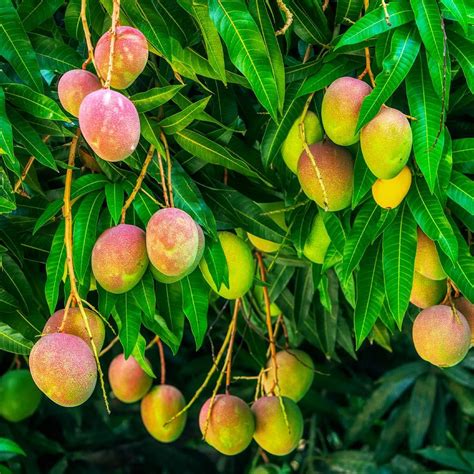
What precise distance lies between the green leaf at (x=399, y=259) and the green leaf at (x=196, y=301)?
0.88 feet

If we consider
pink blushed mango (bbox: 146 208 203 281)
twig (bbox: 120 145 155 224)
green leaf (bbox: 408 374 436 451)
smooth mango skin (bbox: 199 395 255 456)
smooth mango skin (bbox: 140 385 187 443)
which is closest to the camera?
pink blushed mango (bbox: 146 208 203 281)

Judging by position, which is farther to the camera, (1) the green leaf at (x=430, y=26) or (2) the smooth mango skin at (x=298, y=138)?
(2) the smooth mango skin at (x=298, y=138)

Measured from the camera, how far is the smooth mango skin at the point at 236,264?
5.34 feet

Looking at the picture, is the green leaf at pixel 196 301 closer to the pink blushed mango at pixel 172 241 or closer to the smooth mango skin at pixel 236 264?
the smooth mango skin at pixel 236 264

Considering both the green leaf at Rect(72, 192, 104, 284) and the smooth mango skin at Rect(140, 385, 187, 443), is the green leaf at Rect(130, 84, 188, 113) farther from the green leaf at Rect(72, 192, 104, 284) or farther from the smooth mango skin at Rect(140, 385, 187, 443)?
the smooth mango skin at Rect(140, 385, 187, 443)

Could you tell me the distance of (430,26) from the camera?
4.50 ft

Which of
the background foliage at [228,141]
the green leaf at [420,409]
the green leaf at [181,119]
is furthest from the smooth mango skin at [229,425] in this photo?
the green leaf at [420,409]

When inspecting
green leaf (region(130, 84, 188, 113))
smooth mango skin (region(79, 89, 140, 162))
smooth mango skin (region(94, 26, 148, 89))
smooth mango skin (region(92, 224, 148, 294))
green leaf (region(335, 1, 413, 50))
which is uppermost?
green leaf (region(335, 1, 413, 50))

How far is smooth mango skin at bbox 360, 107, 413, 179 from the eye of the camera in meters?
1.36

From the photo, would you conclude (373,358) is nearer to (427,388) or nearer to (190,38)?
(427,388)

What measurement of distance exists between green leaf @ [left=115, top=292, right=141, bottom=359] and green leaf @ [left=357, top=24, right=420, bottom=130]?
16.9 inches

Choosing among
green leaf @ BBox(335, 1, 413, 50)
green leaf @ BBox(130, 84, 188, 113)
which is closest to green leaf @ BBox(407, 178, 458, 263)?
green leaf @ BBox(335, 1, 413, 50)

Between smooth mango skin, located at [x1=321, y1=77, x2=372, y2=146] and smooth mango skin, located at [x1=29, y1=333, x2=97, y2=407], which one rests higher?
smooth mango skin, located at [x1=321, y1=77, x2=372, y2=146]

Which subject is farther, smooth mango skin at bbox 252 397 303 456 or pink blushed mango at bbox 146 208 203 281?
smooth mango skin at bbox 252 397 303 456
